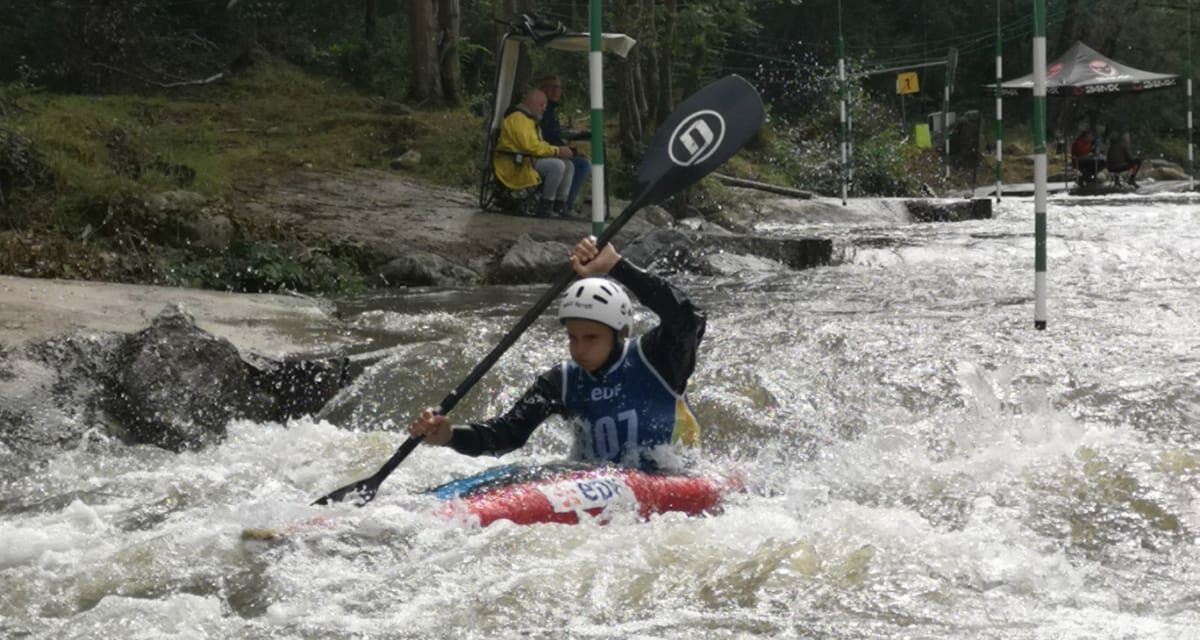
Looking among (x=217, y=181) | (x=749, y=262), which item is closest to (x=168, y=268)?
(x=217, y=181)

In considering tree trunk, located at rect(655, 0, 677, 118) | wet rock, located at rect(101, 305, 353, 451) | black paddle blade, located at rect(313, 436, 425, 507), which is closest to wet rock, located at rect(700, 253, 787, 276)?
wet rock, located at rect(101, 305, 353, 451)

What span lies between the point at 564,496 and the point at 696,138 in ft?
6.16

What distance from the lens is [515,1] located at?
1566cm

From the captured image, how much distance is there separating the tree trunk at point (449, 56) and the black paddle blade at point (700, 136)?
1095cm

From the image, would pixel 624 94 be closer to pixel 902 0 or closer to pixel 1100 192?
pixel 1100 192

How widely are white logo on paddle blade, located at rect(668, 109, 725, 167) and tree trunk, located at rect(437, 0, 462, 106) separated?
10989 millimetres

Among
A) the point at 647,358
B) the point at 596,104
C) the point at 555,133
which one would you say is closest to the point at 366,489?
the point at 647,358

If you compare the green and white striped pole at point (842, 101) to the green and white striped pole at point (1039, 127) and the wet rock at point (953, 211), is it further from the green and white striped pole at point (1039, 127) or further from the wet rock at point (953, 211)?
the green and white striped pole at point (1039, 127)

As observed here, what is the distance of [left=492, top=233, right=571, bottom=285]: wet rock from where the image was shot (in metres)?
10.2

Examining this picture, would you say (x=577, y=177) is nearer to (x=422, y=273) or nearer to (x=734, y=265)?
(x=734, y=265)

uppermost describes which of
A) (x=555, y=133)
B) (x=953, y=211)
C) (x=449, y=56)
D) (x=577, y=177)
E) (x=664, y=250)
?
(x=449, y=56)

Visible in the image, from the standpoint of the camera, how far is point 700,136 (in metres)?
5.80

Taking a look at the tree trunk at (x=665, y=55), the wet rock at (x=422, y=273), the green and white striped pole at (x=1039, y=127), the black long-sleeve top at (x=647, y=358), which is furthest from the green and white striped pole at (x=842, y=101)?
the black long-sleeve top at (x=647, y=358)

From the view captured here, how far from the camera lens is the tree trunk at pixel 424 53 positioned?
52.6ft
